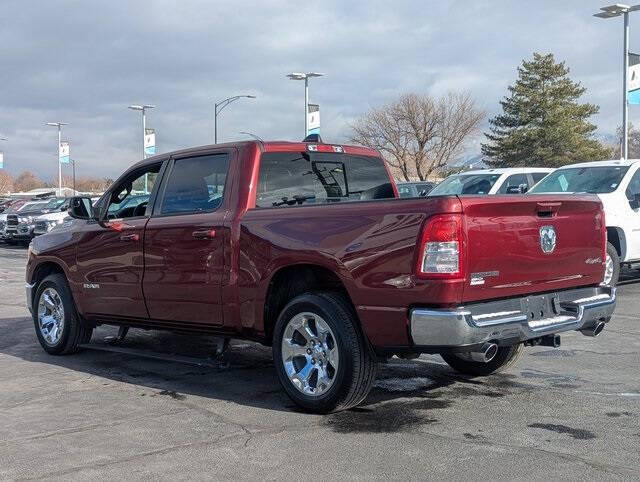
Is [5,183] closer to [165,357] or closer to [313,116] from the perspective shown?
[313,116]

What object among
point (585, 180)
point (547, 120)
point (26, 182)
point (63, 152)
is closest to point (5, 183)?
point (26, 182)

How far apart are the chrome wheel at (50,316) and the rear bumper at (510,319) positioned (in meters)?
4.36

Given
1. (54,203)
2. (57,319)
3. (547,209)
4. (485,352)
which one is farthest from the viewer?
(54,203)

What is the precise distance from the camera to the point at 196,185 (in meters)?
6.68

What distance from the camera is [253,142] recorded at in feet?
21.1

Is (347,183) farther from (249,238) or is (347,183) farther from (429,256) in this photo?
(429,256)

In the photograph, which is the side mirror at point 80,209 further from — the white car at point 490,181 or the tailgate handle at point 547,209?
the white car at point 490,181

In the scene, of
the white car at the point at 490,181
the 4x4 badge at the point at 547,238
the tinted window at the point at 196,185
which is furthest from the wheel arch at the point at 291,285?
→ the white car at the point at 490,181

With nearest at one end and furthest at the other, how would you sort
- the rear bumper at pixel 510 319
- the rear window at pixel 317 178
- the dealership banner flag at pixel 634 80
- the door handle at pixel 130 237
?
the rear bumper at pixel 510 319, the rear window at pixel 317 178, the door handle at pixel 130 237, the dealership banner flag at pixel 634 80

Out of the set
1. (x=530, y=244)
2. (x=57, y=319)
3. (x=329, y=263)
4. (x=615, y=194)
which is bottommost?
(x=57, y=319)

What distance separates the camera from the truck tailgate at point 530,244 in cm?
502

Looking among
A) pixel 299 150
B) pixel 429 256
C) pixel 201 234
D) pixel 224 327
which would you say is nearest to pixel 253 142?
pixel 299 150

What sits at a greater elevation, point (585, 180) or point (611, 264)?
point (585, 180)

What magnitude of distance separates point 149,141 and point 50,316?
148 feet
